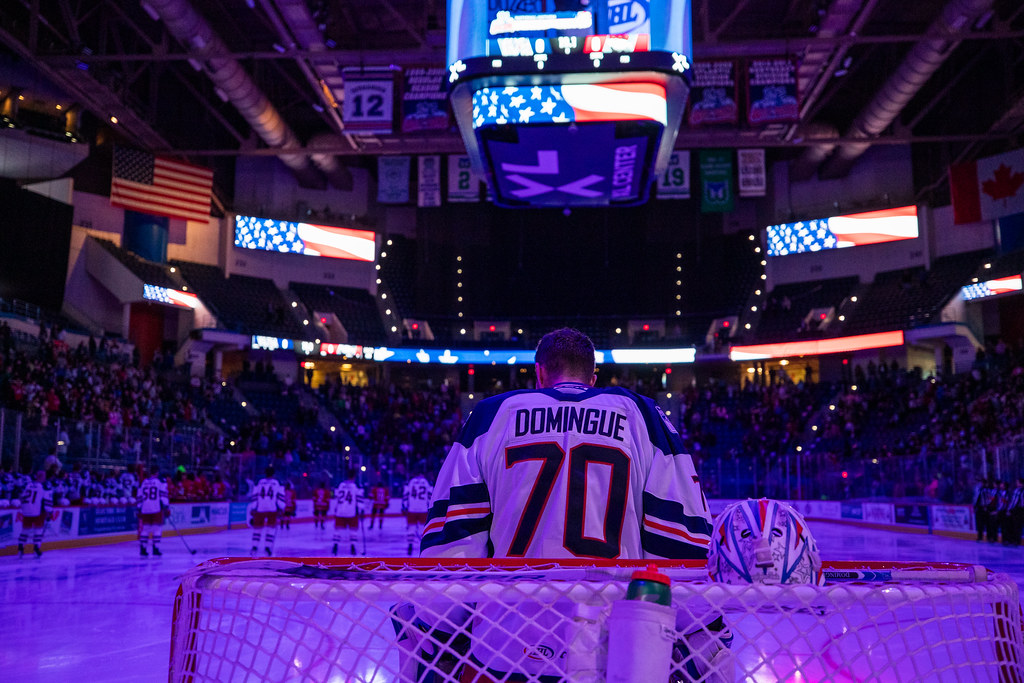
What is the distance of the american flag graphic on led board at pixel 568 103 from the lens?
11859mm

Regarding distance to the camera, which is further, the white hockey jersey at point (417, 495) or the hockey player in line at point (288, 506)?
the hockey player in line at point (288, 506)

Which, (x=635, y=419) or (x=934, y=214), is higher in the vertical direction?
(x=934, y=214)

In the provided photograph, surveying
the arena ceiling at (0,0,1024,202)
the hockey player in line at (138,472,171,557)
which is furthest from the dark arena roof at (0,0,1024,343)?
the hockey player in line at (138,472,171,557)

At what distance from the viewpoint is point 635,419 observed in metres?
2.75

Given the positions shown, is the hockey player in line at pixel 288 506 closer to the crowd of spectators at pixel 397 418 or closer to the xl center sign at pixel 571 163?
the crowd of spectators at pixel 397 418

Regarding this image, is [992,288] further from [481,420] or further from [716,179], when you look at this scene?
[481,420]

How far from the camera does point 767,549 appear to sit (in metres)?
1.80

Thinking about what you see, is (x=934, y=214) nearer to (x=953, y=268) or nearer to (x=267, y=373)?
(x=953, y=268)

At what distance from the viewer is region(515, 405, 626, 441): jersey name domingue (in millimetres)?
2709

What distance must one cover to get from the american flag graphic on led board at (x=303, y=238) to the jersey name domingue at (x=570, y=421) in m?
38.6

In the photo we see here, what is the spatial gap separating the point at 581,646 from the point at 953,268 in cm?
3919

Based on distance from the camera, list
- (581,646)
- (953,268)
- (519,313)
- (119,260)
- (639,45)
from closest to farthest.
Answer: (581,646) < (639,45) < (119,260) < (953,268) < (519,313)

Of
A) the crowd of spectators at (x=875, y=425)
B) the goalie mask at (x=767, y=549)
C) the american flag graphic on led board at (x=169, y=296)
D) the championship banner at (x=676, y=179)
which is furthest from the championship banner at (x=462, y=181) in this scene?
the goalie mask at (x=767, y=549)

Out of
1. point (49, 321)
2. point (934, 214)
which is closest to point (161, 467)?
point (49, 321)
